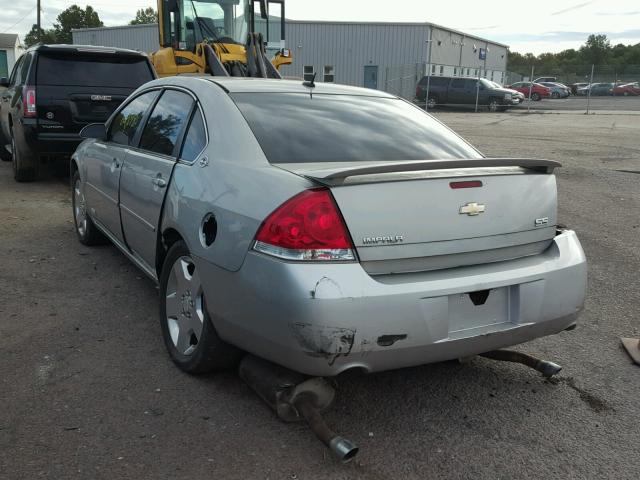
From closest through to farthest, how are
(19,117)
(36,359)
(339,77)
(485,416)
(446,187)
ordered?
(446,187) < (485,416) < (36,359) < (19,117) < (339,77)

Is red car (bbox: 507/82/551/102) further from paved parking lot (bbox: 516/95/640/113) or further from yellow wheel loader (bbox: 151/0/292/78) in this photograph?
yellow wheel loader (bbox: 151/0/292/78)

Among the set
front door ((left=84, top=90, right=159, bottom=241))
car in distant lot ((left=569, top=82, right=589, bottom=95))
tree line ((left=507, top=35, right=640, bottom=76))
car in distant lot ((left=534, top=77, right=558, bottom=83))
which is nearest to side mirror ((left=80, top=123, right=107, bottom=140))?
front door ((left=84, top=90, right=159, bottom=241))

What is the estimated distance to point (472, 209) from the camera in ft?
9.37

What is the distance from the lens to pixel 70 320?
4.11 meters

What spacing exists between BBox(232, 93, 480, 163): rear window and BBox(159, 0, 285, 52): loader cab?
29.9ft

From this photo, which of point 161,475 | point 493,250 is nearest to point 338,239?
point 493,250

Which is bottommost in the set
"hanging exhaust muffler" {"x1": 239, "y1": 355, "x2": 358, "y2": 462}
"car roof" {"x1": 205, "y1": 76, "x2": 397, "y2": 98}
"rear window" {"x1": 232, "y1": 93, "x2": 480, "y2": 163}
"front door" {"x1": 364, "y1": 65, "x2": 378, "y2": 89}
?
"hanging exhaust muffler" {"x1": 239, "y1": 355, "x2": 358, "y2": 462}

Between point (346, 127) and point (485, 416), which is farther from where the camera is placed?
point (346, 127)

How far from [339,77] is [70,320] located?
138ft

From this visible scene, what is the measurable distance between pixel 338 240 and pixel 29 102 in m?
7.31

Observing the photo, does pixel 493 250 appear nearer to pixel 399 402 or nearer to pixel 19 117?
pixel 399 402

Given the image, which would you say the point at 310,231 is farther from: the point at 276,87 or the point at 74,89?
the point at 74,89

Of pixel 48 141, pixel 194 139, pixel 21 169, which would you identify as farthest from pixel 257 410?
pixel 21 169

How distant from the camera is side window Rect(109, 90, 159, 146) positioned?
4.50 m
